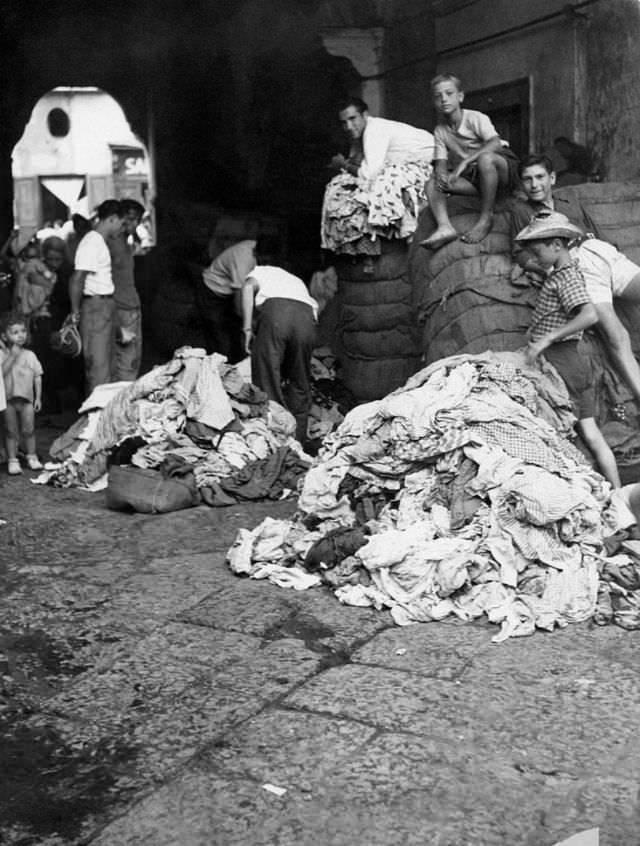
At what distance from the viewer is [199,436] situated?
7543 millimetres

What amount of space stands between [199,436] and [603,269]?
2.80 metres

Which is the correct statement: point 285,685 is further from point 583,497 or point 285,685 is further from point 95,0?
point 95,0

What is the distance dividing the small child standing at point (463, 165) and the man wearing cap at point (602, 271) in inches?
15.3

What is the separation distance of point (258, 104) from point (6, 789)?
12.4 meters

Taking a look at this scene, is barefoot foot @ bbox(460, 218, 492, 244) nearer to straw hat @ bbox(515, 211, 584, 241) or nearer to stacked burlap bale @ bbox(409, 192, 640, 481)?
stacked burlap bale @ bbox(409, 192, 640, 481)

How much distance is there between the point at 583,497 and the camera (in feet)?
17.1

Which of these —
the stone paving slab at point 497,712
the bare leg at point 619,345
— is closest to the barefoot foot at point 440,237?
the bare leg at point 619,345

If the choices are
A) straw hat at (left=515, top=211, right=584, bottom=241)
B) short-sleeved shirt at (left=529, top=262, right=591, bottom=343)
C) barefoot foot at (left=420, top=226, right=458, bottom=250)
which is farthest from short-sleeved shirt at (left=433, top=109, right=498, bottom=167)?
short-sleeved shirt at (left=529, top=262, right=591, bottom=343)

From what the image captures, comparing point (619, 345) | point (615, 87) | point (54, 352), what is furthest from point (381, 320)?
point (54, 352)

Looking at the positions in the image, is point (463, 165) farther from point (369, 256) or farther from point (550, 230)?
point (369, 256)

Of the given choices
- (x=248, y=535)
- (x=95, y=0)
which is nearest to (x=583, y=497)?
(x=248, y=535)

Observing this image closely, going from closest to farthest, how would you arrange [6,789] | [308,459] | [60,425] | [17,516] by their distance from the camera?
[6,789] → [17,516] → [308,459] → [60,425]

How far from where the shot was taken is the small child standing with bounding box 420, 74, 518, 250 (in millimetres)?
7812

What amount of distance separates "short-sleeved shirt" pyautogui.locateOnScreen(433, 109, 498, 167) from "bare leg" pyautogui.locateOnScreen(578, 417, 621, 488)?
2410mm
